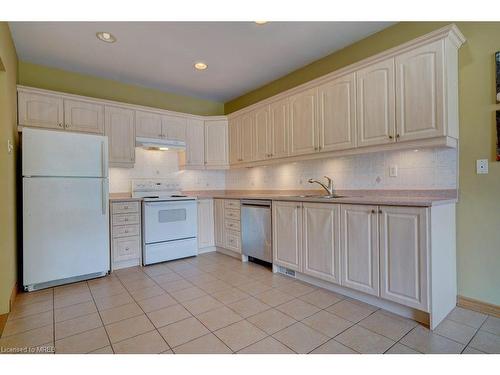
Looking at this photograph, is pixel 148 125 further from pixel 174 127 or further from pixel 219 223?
pixel 219 223

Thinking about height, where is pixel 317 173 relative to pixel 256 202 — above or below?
above

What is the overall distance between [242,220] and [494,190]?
8.57ft

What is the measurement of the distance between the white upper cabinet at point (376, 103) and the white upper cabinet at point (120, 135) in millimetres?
2972

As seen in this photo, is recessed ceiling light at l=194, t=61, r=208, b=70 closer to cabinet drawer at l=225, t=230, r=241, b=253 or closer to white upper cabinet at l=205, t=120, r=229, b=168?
white upper cabinet at l=205, t=120, r=229, b=168

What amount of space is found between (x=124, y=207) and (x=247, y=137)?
6.43 feet

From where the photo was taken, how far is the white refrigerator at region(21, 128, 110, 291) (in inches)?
108

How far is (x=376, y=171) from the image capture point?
2.88 m

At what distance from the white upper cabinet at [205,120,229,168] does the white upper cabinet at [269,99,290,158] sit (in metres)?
1.11

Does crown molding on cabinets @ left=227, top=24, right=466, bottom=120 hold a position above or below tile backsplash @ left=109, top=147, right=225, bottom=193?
above

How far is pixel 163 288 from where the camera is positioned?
112 inches

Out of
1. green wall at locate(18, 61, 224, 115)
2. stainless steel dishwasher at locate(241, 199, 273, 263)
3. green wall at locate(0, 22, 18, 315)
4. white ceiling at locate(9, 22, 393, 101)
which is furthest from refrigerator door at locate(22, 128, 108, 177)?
stainless steel dishwasher at locate(241, 199, 273, 263)

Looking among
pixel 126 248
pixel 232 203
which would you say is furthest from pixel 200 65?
pixel 126 248
